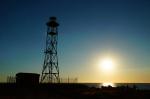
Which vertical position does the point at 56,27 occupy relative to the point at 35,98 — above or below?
above

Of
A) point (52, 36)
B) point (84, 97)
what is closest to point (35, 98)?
point (84, 97)

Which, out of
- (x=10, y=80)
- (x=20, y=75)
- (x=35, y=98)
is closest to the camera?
(x=35, y=98)

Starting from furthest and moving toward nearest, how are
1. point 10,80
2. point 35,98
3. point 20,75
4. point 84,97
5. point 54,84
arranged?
1. point 10,80
2. point 54,84
3. point 20,75
4. point 84,97
5. point 35,98

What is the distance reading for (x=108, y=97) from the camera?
30844 millimetres

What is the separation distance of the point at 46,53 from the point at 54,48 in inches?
76.3

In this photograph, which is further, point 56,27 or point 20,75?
point 56,27

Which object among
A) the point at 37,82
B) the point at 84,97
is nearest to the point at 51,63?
the point at 37,82

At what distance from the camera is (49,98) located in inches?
1109

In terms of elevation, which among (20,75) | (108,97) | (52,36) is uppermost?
(52,36)

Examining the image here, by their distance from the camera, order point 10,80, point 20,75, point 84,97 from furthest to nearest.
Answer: point 10,80, point 20,75, point 84,97

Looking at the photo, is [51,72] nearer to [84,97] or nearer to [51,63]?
[51,63]

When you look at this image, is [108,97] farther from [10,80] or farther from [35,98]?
[10,80]

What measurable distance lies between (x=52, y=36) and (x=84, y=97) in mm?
22450

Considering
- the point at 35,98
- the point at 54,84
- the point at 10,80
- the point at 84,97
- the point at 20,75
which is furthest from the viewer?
the point at 10,80
